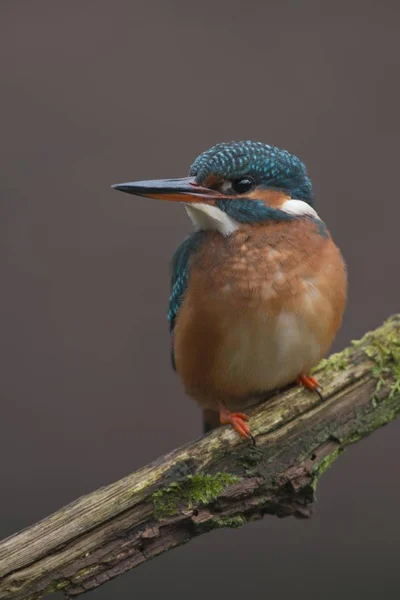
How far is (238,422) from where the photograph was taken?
2.62 m

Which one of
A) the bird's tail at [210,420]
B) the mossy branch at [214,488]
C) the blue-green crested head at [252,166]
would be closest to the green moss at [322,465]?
the mossy branch at [214,488]

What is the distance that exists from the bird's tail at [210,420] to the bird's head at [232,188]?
85 cm

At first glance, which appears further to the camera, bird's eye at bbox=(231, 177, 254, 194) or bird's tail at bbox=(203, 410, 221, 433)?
bird's tail at bbox=(203, 410, 221, 433)

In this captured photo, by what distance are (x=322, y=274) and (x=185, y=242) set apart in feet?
1.63

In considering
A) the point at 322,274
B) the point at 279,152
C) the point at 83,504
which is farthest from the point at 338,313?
the point at 83,504

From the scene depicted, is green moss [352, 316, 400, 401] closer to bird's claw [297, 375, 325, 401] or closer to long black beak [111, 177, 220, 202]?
bird's claw [297, 375, 325, 401]

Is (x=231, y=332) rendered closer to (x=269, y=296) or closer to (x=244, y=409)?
(x=269, y=296)

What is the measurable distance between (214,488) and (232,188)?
3.18 feet

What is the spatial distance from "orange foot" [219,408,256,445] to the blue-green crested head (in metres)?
0.77

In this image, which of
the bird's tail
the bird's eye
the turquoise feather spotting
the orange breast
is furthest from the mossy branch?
the bird's eye

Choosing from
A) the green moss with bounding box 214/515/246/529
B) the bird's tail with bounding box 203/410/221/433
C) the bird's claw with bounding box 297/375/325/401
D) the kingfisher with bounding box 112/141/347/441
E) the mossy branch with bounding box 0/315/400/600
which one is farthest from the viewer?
→ the bird's tail with bounding box 203/410/221/433

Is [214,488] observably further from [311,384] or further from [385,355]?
[385,355]

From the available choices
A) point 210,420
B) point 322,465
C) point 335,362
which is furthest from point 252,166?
point 210,420

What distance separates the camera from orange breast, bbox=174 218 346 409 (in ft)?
8.38
